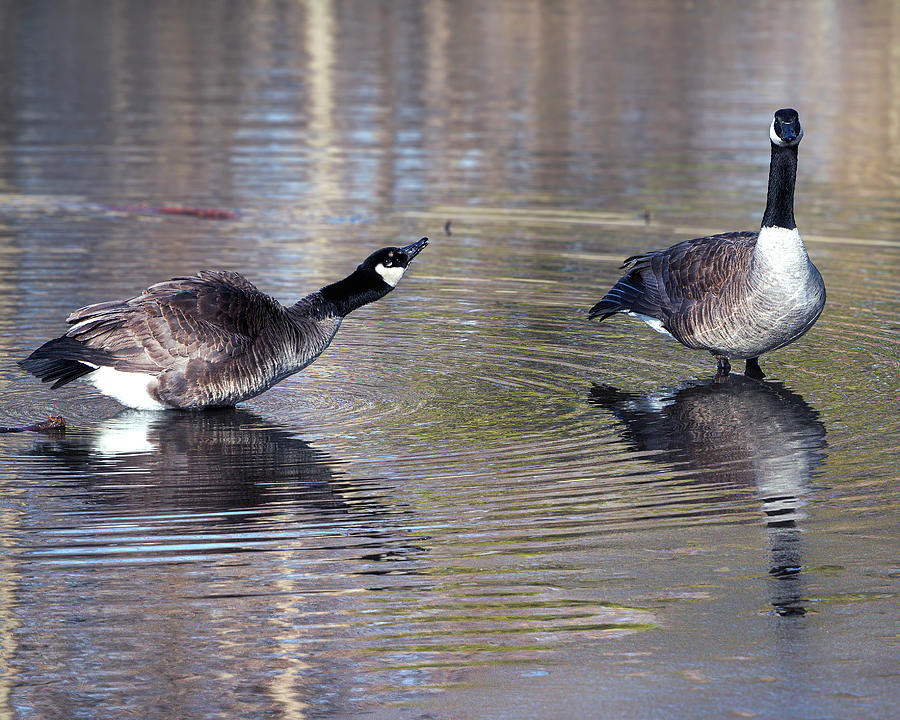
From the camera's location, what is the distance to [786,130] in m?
11.9

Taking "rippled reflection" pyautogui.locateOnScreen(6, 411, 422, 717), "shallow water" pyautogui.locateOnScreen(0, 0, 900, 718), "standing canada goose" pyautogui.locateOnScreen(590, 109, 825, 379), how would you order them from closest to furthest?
"rippled reflection" pyautogui.locateOnScreen(6, 411, 422, 717), "shallow water" pyautogui.locateOnScreen(0, 0, 900, 718), "standing canada goose" pyautogui.locateOnScreen(590, 109, 825, 379)

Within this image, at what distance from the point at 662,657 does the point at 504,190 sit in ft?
50.9

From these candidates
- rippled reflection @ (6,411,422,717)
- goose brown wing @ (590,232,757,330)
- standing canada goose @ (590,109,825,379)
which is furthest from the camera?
goose brown wing @ (590,232,757,330)

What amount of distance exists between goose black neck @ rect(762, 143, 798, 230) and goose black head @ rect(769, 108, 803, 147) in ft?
0.17

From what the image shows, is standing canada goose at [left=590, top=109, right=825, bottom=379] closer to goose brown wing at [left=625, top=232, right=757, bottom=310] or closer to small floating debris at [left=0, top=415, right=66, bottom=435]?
goose brown wing at [left=625, top=232, right=757, bottom=310]

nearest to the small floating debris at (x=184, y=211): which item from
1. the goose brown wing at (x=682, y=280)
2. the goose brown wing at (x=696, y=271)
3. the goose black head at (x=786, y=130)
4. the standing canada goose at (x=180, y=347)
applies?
the goose brown wing at (x=682, y=280)

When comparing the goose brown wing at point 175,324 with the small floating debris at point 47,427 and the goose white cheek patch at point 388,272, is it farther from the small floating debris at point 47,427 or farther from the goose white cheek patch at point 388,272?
Result: the goose white cheek patch at point 388,272

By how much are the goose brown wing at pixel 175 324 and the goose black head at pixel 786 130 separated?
14.6ft

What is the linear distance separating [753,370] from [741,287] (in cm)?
105

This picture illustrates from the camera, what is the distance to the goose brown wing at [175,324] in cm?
1022

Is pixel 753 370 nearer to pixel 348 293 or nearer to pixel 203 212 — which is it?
pixel 348 293

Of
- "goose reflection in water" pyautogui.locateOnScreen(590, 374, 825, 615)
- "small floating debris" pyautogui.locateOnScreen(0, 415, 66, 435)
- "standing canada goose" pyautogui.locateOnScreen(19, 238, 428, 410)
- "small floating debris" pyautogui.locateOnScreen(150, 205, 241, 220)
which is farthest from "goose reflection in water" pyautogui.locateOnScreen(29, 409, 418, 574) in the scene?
"small floating debris" pyautogui.locateOnScreen(150, 205, 241, 220)

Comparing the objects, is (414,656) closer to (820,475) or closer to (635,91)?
(820,475)

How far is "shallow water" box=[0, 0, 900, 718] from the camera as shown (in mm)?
6180
